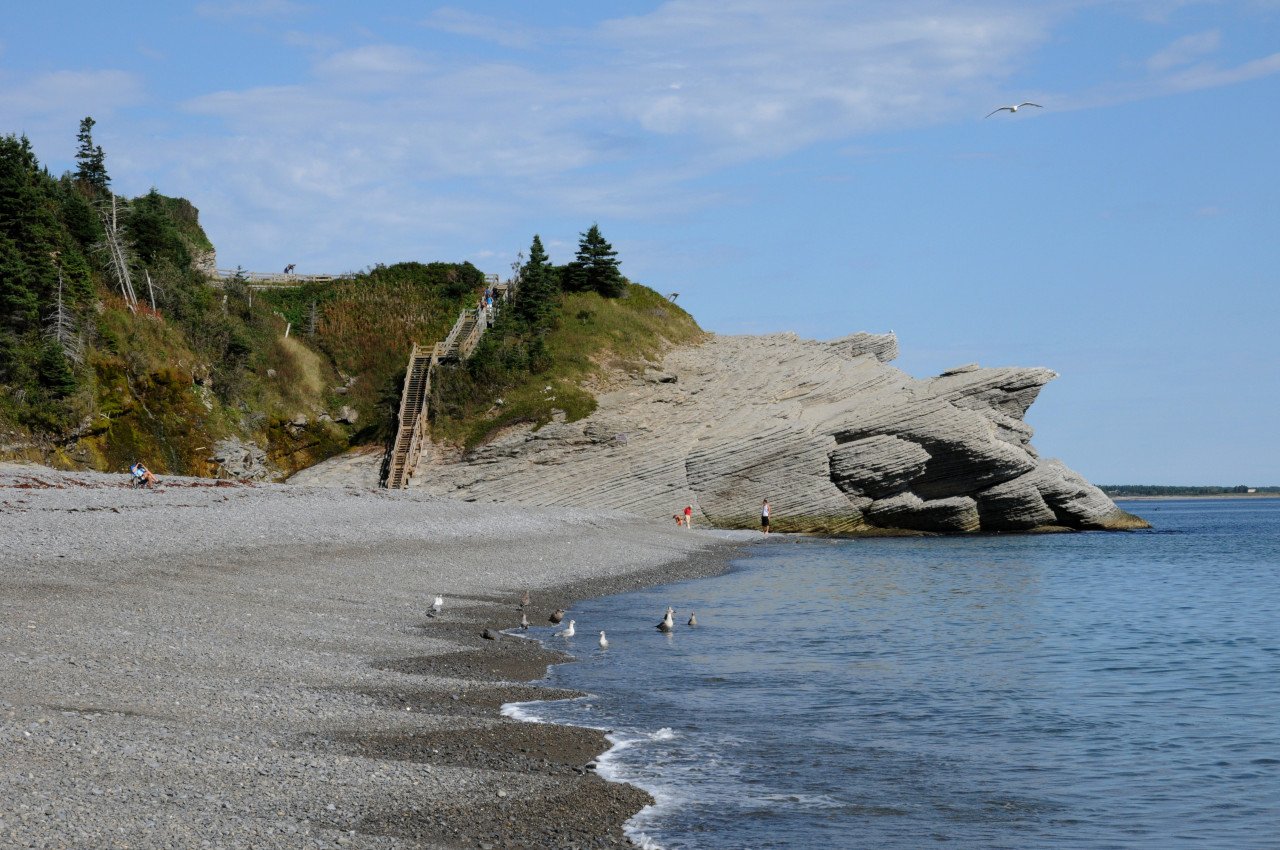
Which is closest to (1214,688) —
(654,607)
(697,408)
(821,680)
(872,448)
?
(821,680)

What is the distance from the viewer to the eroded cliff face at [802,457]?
52938mm

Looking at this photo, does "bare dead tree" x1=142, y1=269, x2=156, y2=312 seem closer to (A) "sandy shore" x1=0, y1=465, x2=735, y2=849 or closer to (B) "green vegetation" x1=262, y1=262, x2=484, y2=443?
(B) "green vegetation" x1=262, y1=262, x2=484, y2=443

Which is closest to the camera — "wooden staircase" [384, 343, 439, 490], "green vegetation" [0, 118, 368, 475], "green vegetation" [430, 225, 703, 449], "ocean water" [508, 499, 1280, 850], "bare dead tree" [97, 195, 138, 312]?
"ocean water" [508, 499, 1280, 850]

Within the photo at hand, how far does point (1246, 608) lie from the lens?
3262 centimetres

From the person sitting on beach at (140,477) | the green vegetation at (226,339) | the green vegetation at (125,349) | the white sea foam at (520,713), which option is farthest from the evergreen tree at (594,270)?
the white sea foam at (520,713)

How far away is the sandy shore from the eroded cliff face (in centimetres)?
2220

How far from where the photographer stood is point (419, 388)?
189 feet

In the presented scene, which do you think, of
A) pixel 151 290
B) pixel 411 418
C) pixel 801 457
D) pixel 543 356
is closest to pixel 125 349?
pixel 151 290

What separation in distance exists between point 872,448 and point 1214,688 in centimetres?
3458

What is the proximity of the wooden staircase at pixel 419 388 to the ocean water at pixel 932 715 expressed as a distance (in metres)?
24.1

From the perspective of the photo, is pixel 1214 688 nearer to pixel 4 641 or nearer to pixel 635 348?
pixel 4 641

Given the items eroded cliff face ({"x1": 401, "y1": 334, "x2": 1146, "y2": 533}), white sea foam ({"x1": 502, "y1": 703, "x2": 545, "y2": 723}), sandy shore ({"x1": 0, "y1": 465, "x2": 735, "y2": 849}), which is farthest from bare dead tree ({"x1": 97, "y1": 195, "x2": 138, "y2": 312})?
white sea foam ({"x1": 502, "y1": 703, "x2": 545, "y2": 723})

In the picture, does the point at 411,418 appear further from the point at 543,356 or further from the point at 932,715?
the point at 932,715

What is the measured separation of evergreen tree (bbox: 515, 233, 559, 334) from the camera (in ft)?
204
